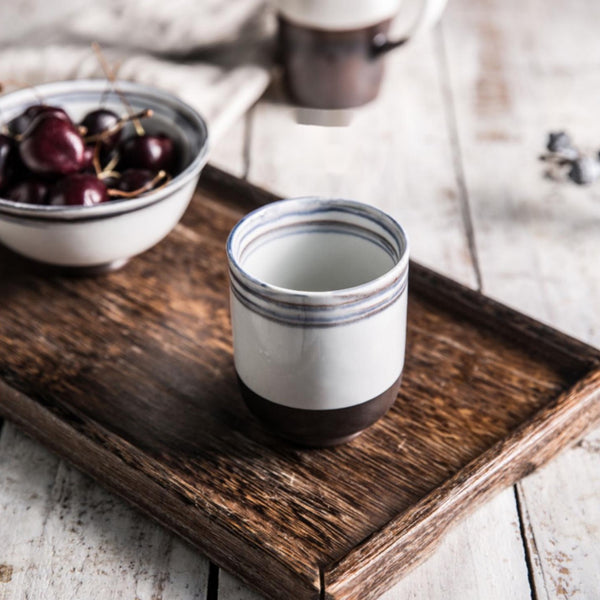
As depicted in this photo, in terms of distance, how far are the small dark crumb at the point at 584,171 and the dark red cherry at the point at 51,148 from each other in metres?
0.52

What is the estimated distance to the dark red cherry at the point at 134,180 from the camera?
75 cm

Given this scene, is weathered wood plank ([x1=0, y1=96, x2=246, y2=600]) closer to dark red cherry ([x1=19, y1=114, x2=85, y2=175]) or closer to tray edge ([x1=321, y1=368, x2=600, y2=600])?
tray edge ([x1=321, y1=368, x2=600, y2=600])

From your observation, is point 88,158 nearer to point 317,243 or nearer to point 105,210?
point 105,210

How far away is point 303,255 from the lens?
0.63m

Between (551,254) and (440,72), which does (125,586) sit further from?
(440,72)

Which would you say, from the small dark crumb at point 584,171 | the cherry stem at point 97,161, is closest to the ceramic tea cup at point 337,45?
the small dark crumb at point 584,171

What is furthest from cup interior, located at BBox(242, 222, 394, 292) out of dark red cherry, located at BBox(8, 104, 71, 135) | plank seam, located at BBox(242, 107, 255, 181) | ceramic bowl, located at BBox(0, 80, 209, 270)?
plank seam, located at BBox(242, 107, 255, 181)

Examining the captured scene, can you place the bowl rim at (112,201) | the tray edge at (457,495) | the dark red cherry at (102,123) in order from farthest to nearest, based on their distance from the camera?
the dark red cherry at (102,123), the bowl rim at (112,201), the tray edge at (457,495)

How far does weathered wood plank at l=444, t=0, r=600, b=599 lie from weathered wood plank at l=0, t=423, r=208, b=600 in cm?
23

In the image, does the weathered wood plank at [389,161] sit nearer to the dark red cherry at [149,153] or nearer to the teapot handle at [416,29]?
the teapot handle at [416,29]

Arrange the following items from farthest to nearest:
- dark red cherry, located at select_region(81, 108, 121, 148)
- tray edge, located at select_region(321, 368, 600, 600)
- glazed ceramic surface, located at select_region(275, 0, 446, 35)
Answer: glazed ceramic surface, located at select_region(275, 0, 446, 35) < dark red cherry, located at select_region(81, 108, 121, 148) < tray edge, located at select_region(321, 368, 600, 600)

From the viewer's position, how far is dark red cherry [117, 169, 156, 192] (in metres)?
0.75

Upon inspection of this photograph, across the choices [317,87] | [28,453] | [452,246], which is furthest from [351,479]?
[317,87]

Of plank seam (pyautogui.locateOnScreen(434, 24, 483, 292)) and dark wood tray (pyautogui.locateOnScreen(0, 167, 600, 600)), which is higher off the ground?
dark wood tray (pyautogui.locateOnScreen(0, 167, 600, 600))
